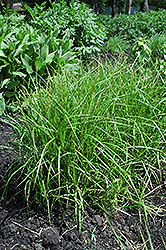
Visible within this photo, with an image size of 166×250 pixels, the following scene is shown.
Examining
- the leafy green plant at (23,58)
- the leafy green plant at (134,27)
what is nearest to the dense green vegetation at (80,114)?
the leafy green plant at (23,58)

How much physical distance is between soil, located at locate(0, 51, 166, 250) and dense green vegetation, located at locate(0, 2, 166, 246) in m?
0.08

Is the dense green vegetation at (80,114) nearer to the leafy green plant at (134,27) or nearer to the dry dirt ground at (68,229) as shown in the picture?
the dry dirt ground at (68,229)

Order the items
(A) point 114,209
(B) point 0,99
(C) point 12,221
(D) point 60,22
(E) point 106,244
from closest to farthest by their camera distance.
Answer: (E) point 106,244, (C) point 12,221, (A) point 114,209, (B) point 0,99, (D) point 60,22

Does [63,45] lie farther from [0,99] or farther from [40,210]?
[40,210]

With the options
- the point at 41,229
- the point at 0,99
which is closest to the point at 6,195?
the point at 41,229

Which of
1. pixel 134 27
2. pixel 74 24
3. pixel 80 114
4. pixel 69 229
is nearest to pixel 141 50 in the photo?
pixel 74 24

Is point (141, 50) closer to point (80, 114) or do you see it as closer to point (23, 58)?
point (23, 58)

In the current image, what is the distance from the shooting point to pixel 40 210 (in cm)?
178

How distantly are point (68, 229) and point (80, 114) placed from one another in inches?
30.5

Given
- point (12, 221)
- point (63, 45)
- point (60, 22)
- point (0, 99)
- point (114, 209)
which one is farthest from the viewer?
point (60, 22)

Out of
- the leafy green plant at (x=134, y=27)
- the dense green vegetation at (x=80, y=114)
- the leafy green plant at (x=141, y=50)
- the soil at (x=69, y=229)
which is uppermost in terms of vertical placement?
the leafy green plant at (x=134, y=27)

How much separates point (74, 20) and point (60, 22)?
0.94 ft

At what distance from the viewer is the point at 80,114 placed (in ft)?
5.51

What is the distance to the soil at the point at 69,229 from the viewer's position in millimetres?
1562
